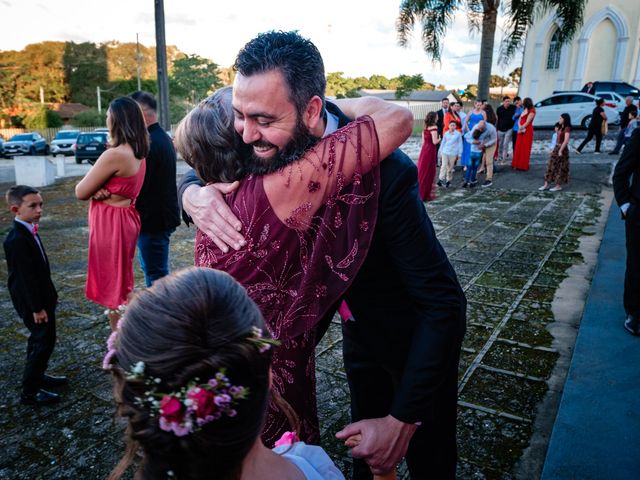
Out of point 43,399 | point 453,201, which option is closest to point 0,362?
point 43,399

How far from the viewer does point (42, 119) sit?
4138 centimetres

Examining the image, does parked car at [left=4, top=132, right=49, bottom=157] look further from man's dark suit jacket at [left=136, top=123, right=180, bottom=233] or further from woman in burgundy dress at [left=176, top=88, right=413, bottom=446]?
woman in burgundy dress at [left=176, top=88, right=413, bottom=446]

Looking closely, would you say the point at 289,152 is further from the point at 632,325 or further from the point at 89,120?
the point at 89,120

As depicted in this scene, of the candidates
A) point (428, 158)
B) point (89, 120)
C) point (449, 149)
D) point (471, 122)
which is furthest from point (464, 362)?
point (89, 120)

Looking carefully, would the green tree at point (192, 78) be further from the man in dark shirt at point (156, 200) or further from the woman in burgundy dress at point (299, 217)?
the woman in burgundy dress at point (299, 217)

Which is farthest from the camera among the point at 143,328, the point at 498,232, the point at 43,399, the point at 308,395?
the point at 498,232

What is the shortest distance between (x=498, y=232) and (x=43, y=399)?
21.0ft

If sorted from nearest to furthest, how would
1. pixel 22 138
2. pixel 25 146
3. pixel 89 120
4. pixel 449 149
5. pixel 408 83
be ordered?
pixel 449 149 < pixel 25 146 < pixel 22 138 < pixel 89 120 < pixel 408 83

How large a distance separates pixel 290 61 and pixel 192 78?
158 ft

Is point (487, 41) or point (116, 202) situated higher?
point (487, 41)

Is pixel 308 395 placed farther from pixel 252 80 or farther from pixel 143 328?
pixel 252 80

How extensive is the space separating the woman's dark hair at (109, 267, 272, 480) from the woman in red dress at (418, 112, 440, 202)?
356 inches

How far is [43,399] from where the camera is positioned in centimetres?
310

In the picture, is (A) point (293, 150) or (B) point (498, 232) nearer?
(A) point (293, 150)
